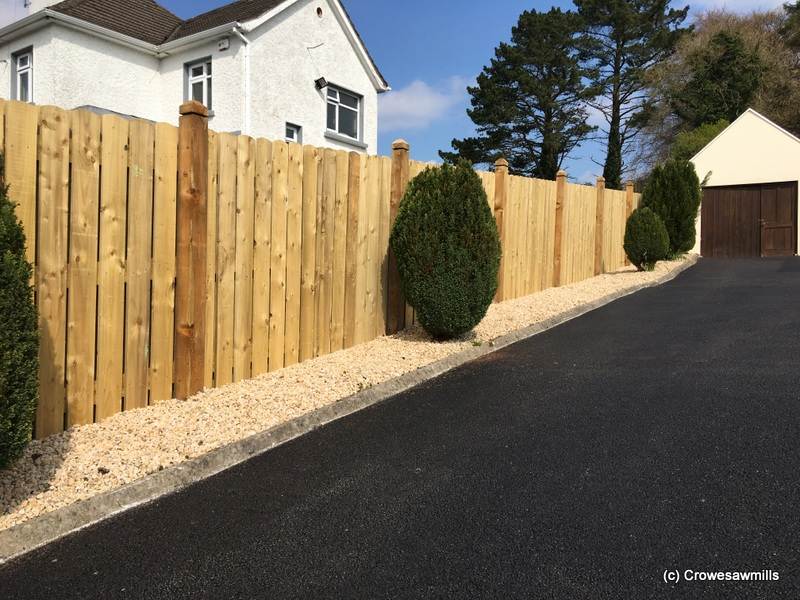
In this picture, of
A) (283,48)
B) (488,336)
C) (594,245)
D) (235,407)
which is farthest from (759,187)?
(235,407)

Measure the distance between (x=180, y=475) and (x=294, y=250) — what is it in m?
2.76

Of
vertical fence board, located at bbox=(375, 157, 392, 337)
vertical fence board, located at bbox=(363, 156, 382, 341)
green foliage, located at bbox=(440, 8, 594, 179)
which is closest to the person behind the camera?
vertical fence board, located at bbox=(363, 156, 382, 341)

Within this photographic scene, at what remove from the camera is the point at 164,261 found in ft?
16.4

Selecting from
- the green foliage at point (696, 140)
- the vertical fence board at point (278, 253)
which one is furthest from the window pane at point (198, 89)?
the green foliage at point (696, 140)

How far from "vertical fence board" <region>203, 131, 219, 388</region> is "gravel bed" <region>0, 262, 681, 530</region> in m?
0.26

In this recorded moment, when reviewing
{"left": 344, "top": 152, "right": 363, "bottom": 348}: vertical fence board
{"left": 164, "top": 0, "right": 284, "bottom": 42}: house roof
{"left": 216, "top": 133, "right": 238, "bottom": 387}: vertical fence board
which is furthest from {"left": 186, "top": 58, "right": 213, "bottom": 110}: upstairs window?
{"left": 216, "top": 133, "right": 238, "bottom": 387}: vertical fence board

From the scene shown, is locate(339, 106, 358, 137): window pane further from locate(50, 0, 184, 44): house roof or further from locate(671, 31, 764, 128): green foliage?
locate(671, 31, 764, 128): green foliage

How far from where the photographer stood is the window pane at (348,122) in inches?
835

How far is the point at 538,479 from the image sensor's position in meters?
3.71

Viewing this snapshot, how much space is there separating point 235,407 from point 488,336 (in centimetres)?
361

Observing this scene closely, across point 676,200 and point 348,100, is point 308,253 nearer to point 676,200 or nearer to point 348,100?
point 676,200

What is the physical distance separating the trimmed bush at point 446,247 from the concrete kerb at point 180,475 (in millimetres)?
764

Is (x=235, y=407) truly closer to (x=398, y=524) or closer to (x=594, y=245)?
(x=398, y=524)

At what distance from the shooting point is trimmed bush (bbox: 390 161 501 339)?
7.00 metres
